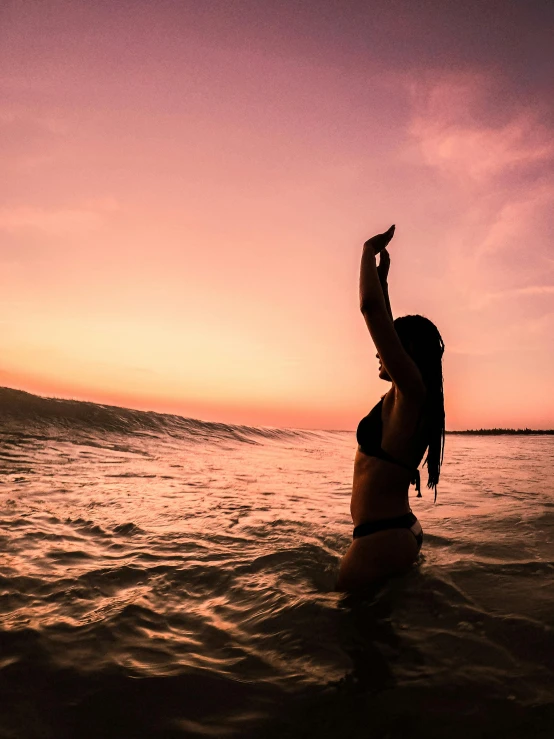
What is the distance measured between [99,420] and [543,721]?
18567mm

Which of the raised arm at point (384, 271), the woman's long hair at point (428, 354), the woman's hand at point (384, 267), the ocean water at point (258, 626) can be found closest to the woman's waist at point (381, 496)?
the woman's long hair at point (428, 354)

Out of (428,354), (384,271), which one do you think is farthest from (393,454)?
(384,271)

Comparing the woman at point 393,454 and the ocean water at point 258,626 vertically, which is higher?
the woman at point 393,454

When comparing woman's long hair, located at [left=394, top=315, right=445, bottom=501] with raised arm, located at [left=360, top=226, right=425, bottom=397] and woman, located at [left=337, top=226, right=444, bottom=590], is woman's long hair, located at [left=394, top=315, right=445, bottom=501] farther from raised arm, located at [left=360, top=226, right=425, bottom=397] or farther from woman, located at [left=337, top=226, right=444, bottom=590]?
raised arm, located at [left=360, top=226, right=425, bottom=397]

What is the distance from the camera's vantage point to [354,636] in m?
2.45

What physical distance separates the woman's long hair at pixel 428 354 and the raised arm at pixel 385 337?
258 mm

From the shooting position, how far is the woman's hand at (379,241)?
265 cm

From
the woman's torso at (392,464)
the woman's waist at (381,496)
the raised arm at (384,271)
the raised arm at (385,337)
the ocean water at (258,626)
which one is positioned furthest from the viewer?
the raised arm at (384,271)

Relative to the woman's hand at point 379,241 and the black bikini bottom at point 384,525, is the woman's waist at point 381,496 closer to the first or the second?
the black bikini bottom at point 384,525

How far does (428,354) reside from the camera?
8.76 feet

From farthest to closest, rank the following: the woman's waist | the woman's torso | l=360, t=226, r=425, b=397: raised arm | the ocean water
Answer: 1. the woman's waist
2. the woman's torso
3. l=360, t=226, r=425, b=397: raised arm
4. the ocean water

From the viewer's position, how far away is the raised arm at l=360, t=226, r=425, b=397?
2.35m

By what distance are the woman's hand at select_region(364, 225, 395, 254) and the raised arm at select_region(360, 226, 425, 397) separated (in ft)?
0.77

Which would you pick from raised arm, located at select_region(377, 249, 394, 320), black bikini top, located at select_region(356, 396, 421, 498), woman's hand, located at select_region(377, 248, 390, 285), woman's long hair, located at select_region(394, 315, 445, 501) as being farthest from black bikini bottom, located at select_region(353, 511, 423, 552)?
woman's hand, located at select_region(377, 248, 390, 285)
